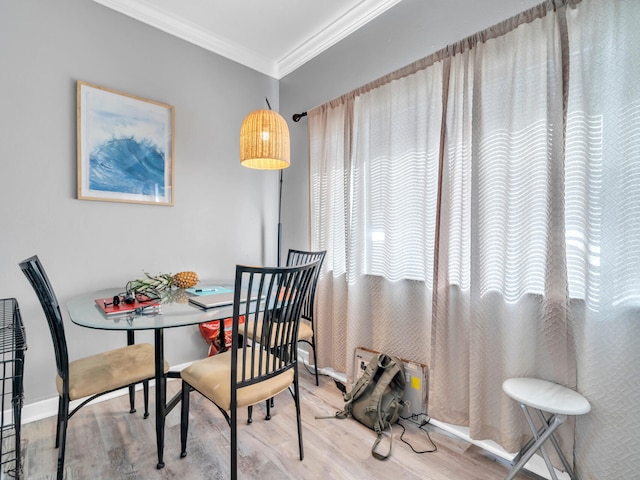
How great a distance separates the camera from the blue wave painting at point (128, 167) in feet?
6.96

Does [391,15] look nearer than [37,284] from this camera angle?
No

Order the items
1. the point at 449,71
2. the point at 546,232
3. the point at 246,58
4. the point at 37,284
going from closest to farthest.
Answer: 1. the point at 37,284
2. the point at 546,232
3. the point at 449,71
4. the point at 246,58

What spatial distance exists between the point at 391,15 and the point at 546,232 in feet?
5.83

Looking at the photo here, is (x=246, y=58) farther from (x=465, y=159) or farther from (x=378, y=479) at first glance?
(x=378, y=479)

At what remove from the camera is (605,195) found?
4.33 ft

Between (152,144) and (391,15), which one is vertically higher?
(391,15)

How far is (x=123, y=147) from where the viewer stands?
2227mm

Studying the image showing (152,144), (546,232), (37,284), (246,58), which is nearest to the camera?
(37,284)

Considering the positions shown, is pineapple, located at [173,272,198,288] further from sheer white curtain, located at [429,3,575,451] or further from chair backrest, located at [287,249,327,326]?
sheer white curtain, located at [429,3,575,451]

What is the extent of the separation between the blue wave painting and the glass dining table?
0.86 metres

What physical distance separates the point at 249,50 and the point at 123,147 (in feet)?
4.82

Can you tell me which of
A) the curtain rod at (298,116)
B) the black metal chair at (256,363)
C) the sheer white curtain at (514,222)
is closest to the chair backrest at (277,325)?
the black metal chair at (256,363)

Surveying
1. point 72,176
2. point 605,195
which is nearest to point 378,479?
point 605,195

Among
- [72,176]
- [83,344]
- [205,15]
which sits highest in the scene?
[205,15]
